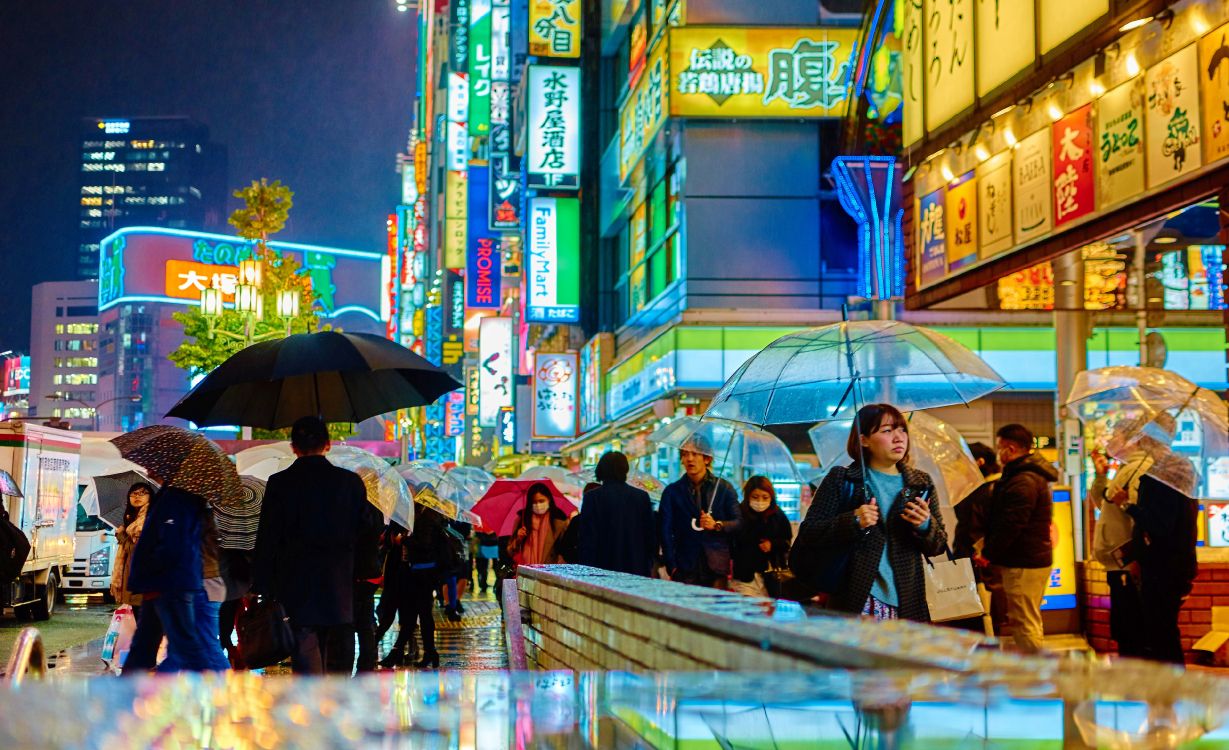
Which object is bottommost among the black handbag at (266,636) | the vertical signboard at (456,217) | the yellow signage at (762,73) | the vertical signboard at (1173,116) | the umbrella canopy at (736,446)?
the black handbag at (266,636)

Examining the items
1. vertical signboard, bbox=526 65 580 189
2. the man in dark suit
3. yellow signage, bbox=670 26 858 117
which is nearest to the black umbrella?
the man in dark suit

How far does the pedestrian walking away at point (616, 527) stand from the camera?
10805mm

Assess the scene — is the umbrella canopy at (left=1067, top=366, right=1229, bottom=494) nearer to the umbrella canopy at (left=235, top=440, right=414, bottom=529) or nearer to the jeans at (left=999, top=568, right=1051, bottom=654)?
the jeans at (left=999, top=568, right=1051, bottom=654)

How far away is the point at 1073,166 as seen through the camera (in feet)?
35.2

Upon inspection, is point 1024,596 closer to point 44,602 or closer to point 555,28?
point 44,602

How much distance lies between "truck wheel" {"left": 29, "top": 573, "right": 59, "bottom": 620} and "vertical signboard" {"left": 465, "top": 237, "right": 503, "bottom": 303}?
47.7m

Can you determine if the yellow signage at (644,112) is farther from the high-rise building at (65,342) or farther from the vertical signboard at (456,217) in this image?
the high-rise building at (65,342)

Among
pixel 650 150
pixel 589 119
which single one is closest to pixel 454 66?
pixel 589 119

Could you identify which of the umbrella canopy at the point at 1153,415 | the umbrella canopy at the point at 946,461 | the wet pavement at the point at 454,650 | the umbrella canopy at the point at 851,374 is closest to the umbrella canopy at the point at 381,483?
the wet pavement at the point at 454,650

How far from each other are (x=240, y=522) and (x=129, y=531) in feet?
12.0

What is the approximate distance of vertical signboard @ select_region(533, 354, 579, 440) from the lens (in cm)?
4109

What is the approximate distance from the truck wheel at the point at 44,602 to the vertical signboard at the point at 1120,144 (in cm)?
1486

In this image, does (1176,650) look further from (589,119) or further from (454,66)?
(454,66)

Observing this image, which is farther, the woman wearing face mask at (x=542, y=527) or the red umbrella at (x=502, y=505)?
the red umbrella at (x=502, y=505)
